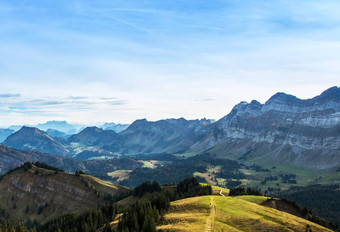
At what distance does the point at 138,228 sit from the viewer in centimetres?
7788

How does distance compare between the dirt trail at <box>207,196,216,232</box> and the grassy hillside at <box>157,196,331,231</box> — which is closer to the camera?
the dirt trail at <box>207,196,216,232</box>

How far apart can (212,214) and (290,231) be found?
23159mm

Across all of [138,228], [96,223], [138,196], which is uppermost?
[138,228]

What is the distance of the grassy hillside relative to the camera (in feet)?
234

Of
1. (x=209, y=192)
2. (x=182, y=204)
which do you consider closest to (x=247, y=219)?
(x=182, y=204)

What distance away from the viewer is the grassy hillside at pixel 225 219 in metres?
71.2

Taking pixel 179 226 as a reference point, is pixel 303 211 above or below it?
below

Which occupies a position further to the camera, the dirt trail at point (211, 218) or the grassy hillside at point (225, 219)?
the grassy hillside at point (225, 219)

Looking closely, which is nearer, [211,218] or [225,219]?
[225,219]

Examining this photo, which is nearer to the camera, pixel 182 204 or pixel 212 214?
pixel 212 214

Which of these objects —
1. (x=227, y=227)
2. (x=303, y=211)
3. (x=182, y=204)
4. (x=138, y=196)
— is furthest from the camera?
(x=138, y=196)

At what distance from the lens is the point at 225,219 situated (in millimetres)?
76250

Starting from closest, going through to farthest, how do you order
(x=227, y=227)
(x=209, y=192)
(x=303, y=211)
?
(x=227, y=227)
(x=303, y=211)
(x=209, y=192)

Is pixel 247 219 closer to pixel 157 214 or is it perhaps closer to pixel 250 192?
pixel 157 214
